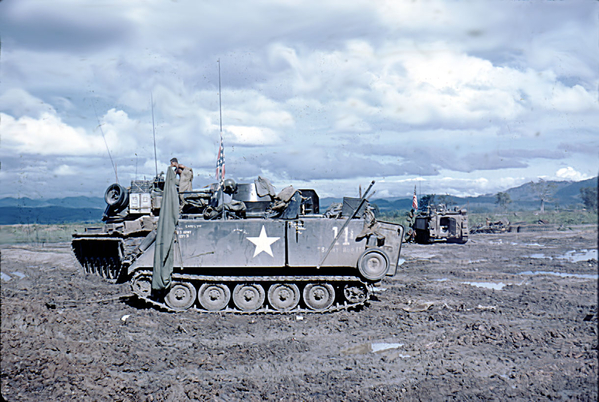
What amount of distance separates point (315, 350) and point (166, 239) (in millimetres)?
4849

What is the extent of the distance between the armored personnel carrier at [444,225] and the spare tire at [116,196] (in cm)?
2256

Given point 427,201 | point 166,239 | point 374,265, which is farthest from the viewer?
point 427,201

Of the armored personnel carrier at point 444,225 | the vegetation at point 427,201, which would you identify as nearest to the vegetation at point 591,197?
the armored personnel carrier at point 444,225

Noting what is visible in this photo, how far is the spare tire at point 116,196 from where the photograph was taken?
57.1 ft

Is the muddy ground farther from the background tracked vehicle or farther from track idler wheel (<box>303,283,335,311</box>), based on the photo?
the background tracked vehicle

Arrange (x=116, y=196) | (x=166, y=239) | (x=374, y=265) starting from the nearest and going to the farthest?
(x=166, y=239) < (x=374, y=265) < (x=116, y=196)

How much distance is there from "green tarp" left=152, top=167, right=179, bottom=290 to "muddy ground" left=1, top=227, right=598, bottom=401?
1.03 meters

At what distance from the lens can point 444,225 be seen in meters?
33.2

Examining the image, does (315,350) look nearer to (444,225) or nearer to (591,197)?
(591,197)

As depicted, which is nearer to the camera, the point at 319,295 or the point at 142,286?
the point at 319,295

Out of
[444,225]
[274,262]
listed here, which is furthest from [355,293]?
[444,225]

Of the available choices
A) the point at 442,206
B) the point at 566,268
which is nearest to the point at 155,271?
the point at 566,268

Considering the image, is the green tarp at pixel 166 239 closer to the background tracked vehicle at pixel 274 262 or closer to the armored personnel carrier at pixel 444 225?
the background tracked vehicle at pixel 274 262

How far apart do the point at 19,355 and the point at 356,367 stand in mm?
5742
